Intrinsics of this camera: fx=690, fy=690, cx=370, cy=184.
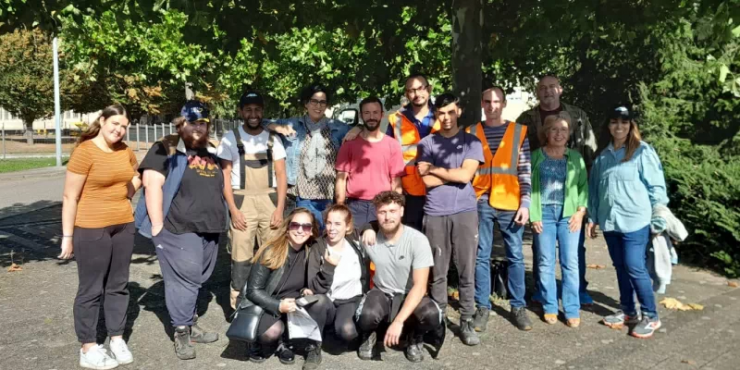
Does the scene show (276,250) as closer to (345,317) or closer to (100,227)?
(345,317)

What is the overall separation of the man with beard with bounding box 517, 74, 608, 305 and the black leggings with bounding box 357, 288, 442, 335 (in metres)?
1.52

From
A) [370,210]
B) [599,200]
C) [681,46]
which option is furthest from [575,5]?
[681,46]

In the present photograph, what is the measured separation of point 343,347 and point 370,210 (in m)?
1.09

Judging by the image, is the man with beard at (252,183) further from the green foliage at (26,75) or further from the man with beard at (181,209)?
the green foliage at (26,75)

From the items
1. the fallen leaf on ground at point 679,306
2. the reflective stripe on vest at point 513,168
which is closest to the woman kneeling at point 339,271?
the reflective stripe on vest at point 513,168

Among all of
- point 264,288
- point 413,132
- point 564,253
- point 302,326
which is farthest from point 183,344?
point 564,253

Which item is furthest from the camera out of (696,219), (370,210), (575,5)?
(696,219)

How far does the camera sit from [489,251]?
5.64m

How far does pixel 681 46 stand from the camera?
9.64 meters

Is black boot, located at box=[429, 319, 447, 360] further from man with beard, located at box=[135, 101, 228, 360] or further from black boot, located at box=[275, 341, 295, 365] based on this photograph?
man with beard, located at box=[135, 101, 228, 360]

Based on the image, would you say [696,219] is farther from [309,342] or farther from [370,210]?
[309,342]

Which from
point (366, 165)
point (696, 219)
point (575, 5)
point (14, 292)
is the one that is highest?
point (575, 5)

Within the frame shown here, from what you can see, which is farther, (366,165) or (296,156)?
(296,156)

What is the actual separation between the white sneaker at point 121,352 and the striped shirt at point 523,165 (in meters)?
3.13
